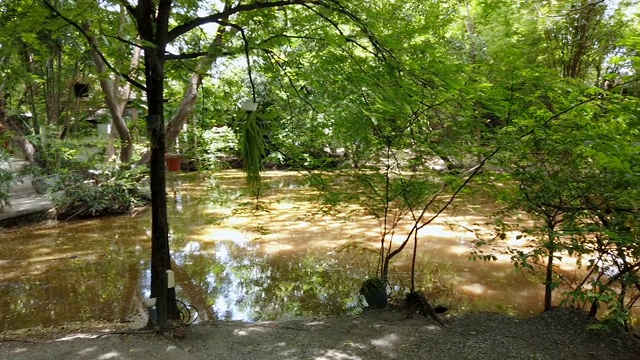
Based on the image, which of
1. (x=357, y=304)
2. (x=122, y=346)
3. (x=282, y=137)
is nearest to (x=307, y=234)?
(x=357, y=304)

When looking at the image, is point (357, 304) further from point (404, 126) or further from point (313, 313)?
point (404, 126)

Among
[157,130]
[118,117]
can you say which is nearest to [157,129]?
[157,130]

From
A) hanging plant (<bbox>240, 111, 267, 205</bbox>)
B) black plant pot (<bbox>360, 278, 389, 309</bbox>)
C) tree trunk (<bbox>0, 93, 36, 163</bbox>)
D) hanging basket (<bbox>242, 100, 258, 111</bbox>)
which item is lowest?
black plant pot (<bbox>360, 278, 389, 309</bbox>)

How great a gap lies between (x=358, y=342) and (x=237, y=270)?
339cm

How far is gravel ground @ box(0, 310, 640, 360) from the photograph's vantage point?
328cm

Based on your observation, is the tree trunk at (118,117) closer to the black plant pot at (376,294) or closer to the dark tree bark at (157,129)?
the dark tree bark at (157,129)

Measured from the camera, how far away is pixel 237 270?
257 inches

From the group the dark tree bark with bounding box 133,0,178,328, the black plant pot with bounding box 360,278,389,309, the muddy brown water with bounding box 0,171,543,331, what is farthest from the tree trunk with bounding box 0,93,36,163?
the black plant pot with bounding box 360,278,389,309

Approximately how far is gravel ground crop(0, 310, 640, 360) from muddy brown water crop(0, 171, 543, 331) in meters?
0.98

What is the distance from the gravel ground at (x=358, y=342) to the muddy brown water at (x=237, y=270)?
985 mm

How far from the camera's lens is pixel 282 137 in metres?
4.64

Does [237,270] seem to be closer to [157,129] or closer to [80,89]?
[157,129]

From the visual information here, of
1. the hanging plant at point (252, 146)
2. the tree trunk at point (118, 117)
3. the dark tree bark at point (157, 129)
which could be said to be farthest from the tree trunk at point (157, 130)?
the tree trunk at point (118, 117)

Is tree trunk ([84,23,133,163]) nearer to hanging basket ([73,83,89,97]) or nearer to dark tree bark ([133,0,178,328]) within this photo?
hanging basket ([73,83,89,97])
